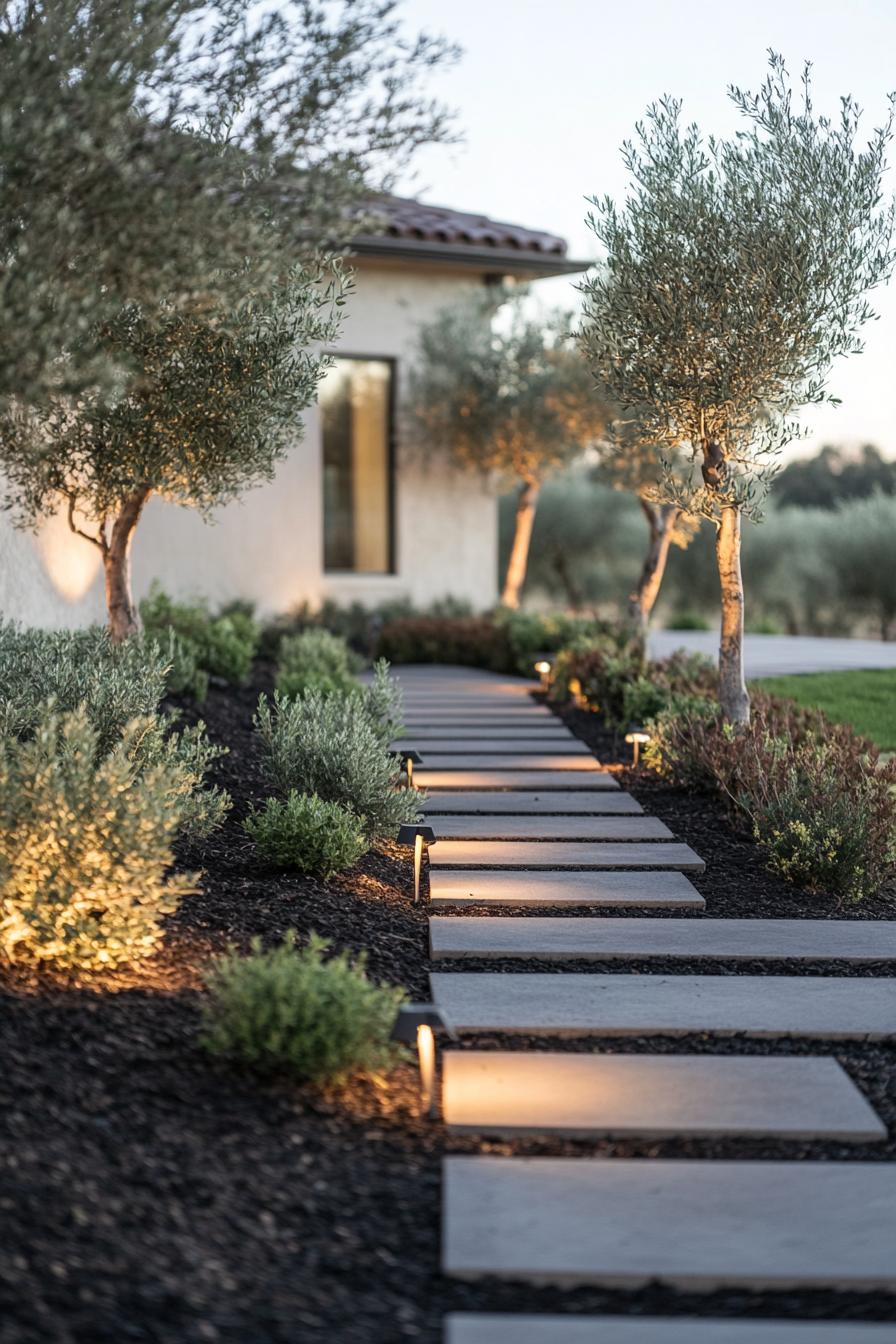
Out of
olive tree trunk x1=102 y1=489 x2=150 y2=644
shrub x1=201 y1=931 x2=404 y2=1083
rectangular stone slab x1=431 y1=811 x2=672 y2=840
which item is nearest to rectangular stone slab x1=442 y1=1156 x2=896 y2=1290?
shrub x1=201 y1=931 x2=404 y2=1083

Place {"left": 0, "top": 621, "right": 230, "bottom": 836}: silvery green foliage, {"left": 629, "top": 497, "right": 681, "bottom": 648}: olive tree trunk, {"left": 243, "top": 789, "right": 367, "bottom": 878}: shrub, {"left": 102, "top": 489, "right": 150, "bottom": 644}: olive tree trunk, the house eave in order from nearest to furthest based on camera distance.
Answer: {"left": 0, "top": 621, "right": 230, "bottom": 836}: silvery green foliage < {"left": 243, "top": 789, "right": 367, "bottom": 878}: shrub < {"left": 102, "top": 489, "right": 150, "bottom": 644}: olive tree trunk < {"left": 629, "top": 497, "right": 681, "bottom": 648}: olive tree trunk < the house eave

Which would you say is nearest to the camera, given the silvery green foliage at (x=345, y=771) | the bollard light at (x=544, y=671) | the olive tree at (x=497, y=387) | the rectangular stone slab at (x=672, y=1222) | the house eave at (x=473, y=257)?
the rectangular stone slab at (x=672, y=1222)

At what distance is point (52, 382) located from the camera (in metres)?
3.84

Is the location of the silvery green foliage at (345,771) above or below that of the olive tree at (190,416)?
below

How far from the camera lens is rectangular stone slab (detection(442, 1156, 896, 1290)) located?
2803 mm

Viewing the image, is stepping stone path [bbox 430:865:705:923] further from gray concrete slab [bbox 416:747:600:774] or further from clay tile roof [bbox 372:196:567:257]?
clay tile roof [bbox 372:196:567:257]

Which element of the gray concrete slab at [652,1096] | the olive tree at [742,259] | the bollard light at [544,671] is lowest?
the gray concrete slab at [652,1096]

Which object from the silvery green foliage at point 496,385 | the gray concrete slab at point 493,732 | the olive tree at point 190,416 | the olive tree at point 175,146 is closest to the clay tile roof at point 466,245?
the silvery green foliage at point 496,385

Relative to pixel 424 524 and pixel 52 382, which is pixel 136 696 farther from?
pixel 424 524

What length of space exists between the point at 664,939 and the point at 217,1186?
245 centimetres

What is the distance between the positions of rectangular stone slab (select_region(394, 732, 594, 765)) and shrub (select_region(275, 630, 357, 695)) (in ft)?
2.10

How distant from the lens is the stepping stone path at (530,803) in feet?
24.0

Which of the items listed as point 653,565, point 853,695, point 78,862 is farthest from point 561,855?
point 853,695

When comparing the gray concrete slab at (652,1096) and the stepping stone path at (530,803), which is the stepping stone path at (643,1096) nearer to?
the gray concrete slab at (652,1096)
